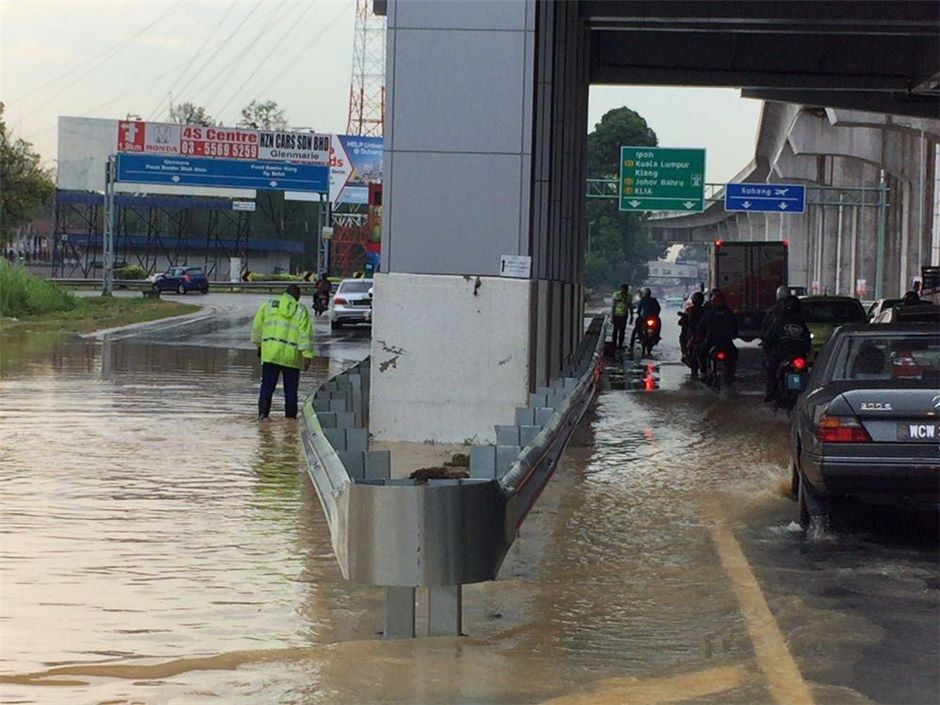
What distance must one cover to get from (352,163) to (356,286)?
39280 mm

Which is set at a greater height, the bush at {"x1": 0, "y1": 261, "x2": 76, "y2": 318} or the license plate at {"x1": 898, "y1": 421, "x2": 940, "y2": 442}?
the bush at {"x1": 0, "y1": 261, "x2": 76, "y2": 318}

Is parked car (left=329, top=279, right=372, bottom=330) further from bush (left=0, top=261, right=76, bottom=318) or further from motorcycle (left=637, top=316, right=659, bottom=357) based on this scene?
motorcycle (left=637, top=316, right=659, bottom=357)

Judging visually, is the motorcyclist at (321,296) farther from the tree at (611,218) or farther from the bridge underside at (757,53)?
the tree at (611,218)

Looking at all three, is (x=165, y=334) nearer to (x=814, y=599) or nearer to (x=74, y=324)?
(x=74, y=324)

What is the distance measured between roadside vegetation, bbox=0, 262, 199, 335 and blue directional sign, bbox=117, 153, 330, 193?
19.6 m

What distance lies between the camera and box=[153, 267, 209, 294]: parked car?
8394cm

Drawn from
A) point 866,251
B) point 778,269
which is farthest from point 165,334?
point 866,251

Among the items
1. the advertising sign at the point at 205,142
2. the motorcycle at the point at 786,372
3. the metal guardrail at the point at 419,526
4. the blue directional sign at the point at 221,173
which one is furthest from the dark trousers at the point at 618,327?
the advertising sign at the point at 205,142

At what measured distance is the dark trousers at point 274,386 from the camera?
63.1 feet

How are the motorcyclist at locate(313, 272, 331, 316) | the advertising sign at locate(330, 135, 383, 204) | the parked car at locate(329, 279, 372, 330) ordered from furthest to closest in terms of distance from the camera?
the advertising sign at locate(330, 135, 383, 204)
the motorcyclist at locate(313, 272, 331, 316)
the parked car at locate(329, 279, 372, 330)

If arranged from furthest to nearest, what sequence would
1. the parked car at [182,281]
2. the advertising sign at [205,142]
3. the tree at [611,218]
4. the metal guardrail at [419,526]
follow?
the tree at [611,218] → the parked car at [182,281] → the advertising sign at [205,142] → the metal guardrail at [419,526]

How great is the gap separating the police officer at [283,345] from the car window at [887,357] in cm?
855

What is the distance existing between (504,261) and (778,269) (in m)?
34.8

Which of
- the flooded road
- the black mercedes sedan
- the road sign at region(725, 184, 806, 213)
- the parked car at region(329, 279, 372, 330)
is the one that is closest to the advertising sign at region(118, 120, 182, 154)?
the road sign at region(725, 184, 806, 213)
